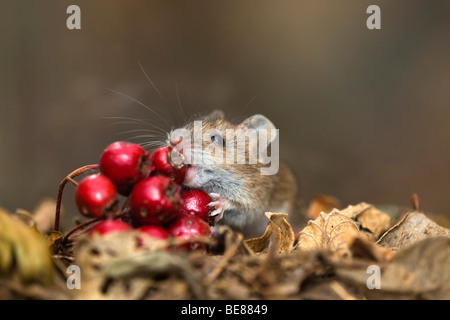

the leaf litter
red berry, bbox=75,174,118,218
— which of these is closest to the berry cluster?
red berry, bbox=75,174,118,218

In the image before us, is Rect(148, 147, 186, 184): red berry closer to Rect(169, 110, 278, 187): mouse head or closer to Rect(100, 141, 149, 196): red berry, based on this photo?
Rect(100, 141, 149, 196): red berry

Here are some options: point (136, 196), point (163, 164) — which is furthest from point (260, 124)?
point (136, 196)

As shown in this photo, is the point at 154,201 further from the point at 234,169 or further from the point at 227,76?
the point at 227,76

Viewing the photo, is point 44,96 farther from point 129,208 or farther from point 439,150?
point 439,150

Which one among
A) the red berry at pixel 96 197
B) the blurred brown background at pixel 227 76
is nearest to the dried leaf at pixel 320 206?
the blurred brown background at pixel 227 76

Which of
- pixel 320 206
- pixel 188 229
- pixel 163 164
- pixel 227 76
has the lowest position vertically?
pixel 320 206

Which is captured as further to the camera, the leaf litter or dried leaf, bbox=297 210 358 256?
dried leaf, bbox=297 210 358 256

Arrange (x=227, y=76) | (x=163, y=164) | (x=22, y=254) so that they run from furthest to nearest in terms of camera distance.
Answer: (x=227, y=76)
(x=163, y=164)
(x=22, y=254)
